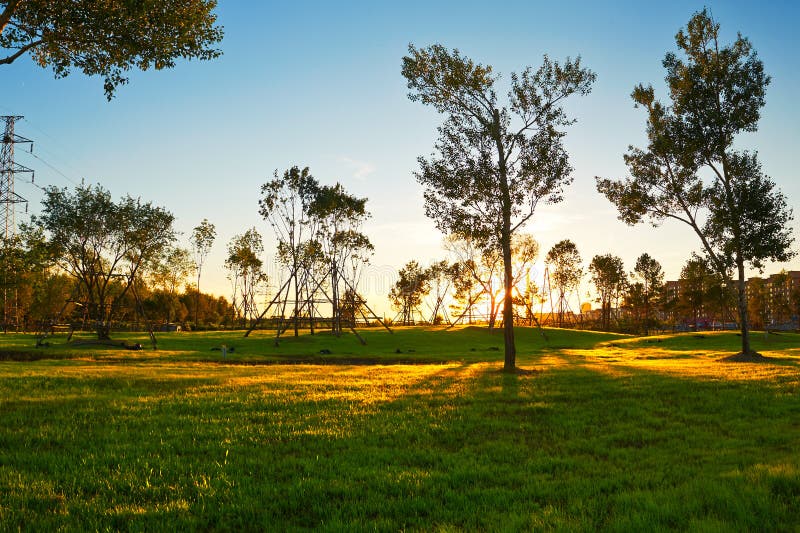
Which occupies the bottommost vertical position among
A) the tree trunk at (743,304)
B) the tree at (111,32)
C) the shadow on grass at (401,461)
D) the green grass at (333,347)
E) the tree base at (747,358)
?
the green grass at (333,347)

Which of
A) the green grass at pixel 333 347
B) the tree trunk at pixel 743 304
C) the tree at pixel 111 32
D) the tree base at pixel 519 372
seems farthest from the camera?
the green grass at pixel 333 347

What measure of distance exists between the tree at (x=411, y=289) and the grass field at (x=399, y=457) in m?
88.5

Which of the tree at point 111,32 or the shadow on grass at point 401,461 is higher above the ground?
the tree at point 111,32

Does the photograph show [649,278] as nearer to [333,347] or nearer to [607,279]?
[607,279]

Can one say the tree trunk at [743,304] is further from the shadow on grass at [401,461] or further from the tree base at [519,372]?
the shadow on grass at [401,461]

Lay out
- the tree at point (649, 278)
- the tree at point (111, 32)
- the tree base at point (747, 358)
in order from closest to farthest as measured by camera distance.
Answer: the tree at point (111, 32), the tree base at point (747, 358), the tree at point (649, 278)

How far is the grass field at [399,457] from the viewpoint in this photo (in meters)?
6.11

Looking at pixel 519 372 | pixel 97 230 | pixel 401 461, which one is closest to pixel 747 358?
pixel 519 372

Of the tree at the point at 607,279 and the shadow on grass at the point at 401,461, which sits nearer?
the shadow on grass at the point at 401,461

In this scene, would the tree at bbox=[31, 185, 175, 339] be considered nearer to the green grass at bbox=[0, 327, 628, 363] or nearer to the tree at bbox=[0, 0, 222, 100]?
the green grass at bbox=[0, 327, 628, 363]

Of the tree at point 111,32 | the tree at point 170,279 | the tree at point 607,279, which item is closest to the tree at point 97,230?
the tree at point 170,279

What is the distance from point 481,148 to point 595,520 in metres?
24.0

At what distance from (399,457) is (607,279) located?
105 metres

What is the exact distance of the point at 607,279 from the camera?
104688 mm
